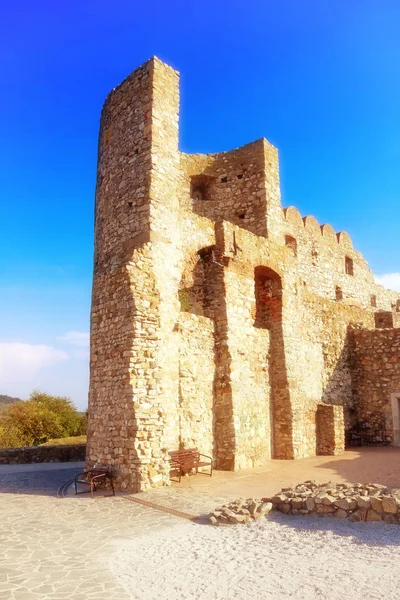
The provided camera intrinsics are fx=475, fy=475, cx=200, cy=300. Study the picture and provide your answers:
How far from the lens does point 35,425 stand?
27891mm

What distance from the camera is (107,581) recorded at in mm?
4875

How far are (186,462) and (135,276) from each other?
4.22 metres

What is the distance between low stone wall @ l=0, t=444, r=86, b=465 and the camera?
1634 centimetres

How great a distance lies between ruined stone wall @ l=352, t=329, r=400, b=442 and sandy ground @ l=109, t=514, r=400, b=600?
11486mm

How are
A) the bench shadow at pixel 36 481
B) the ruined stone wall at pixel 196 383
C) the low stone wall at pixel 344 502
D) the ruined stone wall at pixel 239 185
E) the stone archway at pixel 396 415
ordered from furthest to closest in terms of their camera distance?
the stone archway at pixel 396 415 → the ruined stone wall at pixel 239 185 → the ruined stone wall at pixel 196 383 → the bench shadow at pixel 36 481 → the low stone wall at pixel 344 502

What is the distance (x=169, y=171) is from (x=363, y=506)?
8.68m

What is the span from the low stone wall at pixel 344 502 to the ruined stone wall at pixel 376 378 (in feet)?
34.2

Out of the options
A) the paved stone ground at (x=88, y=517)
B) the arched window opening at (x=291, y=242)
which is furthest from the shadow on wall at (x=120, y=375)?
the arched window opening at (x=291, y=242)

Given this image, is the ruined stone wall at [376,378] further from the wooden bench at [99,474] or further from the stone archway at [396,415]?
the wooden bench at [99,474]

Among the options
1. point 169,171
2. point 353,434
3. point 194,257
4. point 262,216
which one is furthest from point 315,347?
point 169,171

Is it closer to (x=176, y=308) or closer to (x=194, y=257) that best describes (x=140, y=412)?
(x=176, y=308)

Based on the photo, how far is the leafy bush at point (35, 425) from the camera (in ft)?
89.1

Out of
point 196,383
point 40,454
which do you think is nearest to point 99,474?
point 196,383

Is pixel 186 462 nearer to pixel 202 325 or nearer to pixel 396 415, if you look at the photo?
pixel 202 325
